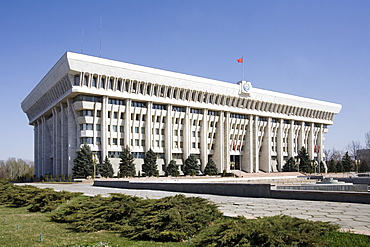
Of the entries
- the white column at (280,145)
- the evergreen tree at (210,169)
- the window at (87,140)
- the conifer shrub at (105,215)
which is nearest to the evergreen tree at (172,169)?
the evergreen tree at (210,169)

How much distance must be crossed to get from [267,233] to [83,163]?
152ft

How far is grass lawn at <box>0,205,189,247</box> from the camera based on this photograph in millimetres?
9805

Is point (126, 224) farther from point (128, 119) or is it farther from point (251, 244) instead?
point (128, 119)

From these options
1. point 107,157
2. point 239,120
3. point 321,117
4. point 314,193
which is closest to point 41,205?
point 314,193

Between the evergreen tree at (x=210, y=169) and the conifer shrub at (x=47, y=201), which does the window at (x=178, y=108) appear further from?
the conifer shrub at (x=47, y=201)

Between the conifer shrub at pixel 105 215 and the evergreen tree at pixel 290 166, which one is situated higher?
the conifer shrub at pixel 105 215

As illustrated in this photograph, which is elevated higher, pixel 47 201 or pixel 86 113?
pixel 86 113

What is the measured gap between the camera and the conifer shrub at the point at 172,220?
9.63 m

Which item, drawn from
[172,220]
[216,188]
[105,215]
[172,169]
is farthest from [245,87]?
[172,220]

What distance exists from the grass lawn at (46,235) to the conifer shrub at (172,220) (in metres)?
0.31

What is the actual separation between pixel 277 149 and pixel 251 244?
75568 millimetres

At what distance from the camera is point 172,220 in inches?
384

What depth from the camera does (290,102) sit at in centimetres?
8106

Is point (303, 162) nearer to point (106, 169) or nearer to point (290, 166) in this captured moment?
point (290, 166)
